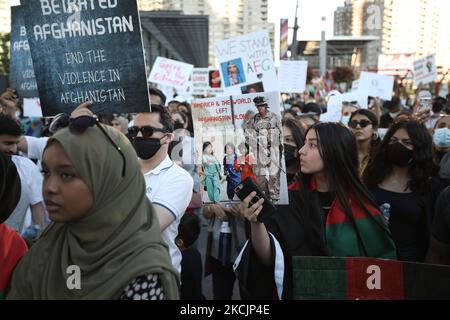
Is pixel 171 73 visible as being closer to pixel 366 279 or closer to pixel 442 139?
pixel 442 139

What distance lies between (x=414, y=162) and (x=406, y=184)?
0.17m

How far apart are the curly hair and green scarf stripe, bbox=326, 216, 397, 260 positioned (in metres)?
1.08

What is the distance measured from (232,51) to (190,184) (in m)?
4.73

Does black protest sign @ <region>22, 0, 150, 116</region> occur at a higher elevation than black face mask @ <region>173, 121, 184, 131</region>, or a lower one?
higher

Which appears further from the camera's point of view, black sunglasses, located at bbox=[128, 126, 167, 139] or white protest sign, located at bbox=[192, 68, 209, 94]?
white protest sign, located at bbox=[192, 68, 209, 94]

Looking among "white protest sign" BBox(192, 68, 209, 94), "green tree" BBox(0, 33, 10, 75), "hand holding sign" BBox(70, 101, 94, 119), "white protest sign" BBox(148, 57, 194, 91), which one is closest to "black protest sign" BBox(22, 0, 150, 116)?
"hand holding sign" BBox(70, 101, 94, 119)

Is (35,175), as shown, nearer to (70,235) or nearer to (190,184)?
(190,184)

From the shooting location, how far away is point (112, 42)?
2928 mm

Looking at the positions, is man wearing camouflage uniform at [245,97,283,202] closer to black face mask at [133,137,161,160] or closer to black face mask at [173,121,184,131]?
black face mask at [133,137,161,160]

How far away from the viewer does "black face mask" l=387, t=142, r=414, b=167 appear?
12.2 ft

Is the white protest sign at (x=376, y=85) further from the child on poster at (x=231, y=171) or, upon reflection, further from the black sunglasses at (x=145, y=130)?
the child on poster at (x=231, y=171)

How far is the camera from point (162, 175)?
304 centimetres

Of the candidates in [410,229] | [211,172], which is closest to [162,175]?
[211,172]
